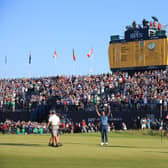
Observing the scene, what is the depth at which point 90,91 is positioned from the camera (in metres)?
53.8

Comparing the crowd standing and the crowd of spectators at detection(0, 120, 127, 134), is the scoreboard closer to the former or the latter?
the crowd standing

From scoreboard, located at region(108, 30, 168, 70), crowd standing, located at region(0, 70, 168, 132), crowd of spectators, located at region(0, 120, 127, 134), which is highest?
scoreboard, located at region(108, 30, 168, 70)

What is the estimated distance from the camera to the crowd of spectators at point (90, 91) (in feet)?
160

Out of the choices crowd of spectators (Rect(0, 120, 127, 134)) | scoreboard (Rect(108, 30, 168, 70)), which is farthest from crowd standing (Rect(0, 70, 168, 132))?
scoreboard (Rect(108, 30, 168, 70))

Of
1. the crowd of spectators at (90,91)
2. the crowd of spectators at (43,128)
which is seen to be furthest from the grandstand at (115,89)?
the crowd of spectators at (43,128)

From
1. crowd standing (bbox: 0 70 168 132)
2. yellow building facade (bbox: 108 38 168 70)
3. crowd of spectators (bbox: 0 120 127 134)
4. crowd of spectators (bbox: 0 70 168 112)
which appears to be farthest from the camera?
yellow building facade (bbox: 108 38 168 70)

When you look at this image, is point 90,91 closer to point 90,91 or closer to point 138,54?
point 90,91

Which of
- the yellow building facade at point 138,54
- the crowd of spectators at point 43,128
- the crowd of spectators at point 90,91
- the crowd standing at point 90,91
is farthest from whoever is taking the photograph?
the yellow building facade at point 138,54

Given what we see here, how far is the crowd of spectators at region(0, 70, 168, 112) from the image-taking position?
160 ft

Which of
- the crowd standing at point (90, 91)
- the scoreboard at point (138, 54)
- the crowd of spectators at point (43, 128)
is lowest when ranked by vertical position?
the crowd of spectators at point (43, 128)

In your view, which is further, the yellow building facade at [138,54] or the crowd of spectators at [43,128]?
the yellow building facade at [138,54]

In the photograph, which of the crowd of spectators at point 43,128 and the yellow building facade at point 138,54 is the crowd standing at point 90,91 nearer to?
the crowd of spectators at point 43,128

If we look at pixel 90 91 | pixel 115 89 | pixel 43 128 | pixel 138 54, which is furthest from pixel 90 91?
pixel 138 54

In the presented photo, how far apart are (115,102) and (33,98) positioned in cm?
1138
